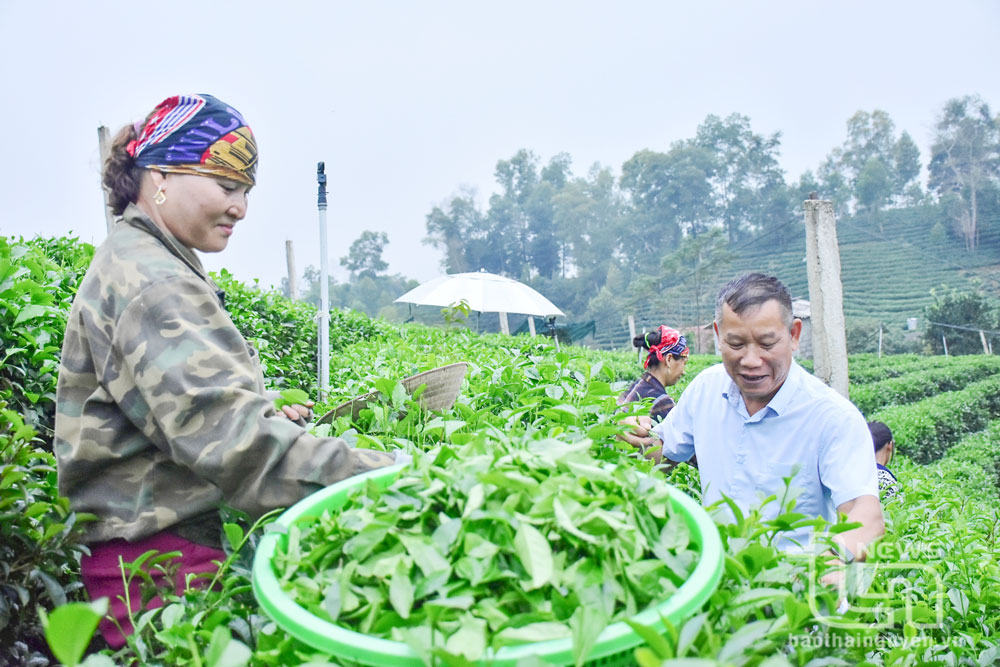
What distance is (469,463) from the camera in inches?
39.4

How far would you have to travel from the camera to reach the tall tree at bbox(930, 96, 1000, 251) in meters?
26.7

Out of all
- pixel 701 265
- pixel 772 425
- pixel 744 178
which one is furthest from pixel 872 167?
pixel 772 425

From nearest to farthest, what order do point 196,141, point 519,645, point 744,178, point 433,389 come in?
point 519,645 < point 196,141 < point 433,389 < point 744,178

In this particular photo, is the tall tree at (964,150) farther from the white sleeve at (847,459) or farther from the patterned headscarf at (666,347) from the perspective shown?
the white sleeve at (847,459)

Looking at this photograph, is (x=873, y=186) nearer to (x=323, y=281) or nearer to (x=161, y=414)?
(x=323, y=281)

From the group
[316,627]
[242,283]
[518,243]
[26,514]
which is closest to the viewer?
[316,627]

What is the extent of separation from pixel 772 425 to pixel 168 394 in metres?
1.52

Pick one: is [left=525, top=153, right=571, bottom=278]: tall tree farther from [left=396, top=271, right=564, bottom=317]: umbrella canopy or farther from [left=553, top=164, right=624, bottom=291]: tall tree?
[left=396, top=271, right=564, bottom=317]: umbrella canopy

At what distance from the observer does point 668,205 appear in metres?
41.9

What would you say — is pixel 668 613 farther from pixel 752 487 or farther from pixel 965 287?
pixel 965 287

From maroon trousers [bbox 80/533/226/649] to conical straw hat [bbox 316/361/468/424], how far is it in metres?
0.47

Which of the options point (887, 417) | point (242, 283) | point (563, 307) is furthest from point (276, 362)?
point (563, 307)

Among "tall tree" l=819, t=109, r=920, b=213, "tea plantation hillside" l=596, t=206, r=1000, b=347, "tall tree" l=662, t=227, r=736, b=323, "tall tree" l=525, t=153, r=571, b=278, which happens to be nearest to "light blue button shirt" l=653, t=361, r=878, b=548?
"tea plantation hillside" l=596, t=206, r=1000, b=347

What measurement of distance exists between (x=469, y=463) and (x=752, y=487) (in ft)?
4.09
